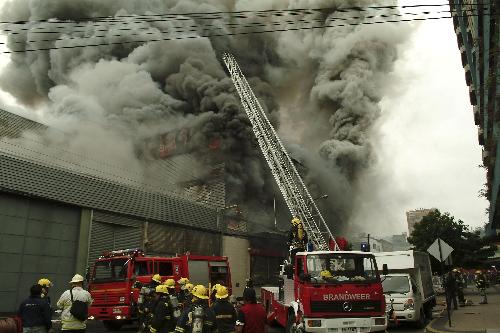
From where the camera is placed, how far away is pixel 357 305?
767cm

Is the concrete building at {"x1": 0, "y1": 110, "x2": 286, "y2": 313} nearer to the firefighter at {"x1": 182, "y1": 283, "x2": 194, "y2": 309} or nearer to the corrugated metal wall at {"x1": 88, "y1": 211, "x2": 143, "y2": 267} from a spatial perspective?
the corrugated metal wall at {"x1": 88, "y1": 211, "x2": 143, "y2": 267}

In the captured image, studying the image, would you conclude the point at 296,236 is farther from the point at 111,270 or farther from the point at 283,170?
the point at 283,170

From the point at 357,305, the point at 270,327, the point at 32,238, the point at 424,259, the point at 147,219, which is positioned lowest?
the point at 270,327

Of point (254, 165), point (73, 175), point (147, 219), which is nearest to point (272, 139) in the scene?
point (254, 165)

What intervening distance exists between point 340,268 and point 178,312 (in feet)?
12.2

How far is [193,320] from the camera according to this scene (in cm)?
423

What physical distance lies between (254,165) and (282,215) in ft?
17.7

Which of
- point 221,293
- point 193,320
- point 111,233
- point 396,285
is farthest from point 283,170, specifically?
point 193,320

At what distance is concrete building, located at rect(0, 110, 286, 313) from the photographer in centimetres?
1747

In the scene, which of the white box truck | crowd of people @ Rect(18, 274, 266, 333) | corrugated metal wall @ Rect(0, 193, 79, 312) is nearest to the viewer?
crowd of people @ Rect(18, 274, 266, 333)

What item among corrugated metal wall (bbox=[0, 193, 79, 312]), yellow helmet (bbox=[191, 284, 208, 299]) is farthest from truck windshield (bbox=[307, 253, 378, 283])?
corrugated metal wall (bbox=[0, 193, 79, 312])

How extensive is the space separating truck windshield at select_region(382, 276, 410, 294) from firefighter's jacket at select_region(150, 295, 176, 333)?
7.94 m

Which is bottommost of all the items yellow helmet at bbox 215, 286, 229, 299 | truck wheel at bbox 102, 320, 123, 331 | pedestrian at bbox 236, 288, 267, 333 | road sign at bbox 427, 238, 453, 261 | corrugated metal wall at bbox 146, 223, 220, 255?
truck wheel at bbox 102, 320, 123, 331

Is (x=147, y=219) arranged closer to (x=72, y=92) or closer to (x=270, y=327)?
(x=270, y=327)
